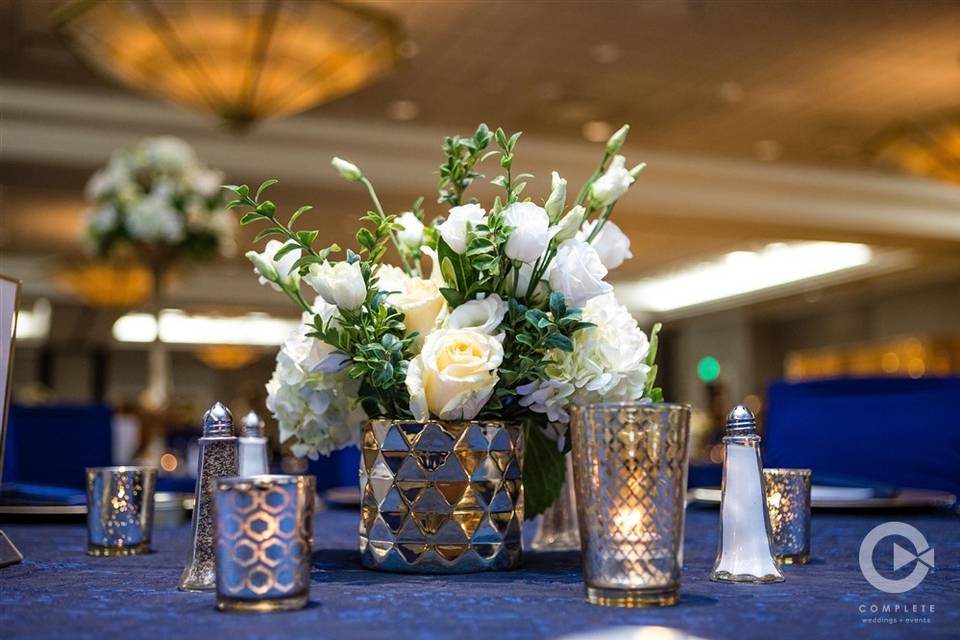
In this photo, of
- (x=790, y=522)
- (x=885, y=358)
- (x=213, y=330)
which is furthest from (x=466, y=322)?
(x=213, y=330)

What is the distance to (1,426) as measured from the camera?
1067 mm

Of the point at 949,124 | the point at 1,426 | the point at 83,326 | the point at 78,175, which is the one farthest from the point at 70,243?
the point at 1,426

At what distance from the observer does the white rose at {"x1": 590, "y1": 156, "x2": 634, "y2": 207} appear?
982 mm

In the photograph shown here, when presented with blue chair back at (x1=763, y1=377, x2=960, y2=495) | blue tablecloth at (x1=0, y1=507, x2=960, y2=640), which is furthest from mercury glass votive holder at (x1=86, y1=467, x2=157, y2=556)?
blue chair back at (x1=763, y1=377, x2=960, y2=495)

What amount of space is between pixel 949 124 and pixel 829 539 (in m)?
6.44

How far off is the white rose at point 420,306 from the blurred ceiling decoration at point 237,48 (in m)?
3.86

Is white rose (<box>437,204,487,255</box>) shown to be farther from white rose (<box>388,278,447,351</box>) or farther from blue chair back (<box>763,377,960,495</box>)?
blue chair back (<box>763,377,960,495</box>)

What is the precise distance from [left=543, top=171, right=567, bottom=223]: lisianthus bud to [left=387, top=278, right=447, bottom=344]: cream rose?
126 mm

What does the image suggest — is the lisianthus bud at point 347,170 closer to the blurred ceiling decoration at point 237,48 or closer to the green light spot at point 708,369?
the blurred ceiling decoration at point 237,48

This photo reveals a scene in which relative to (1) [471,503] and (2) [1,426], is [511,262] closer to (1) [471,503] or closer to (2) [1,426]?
(1) [471,503]

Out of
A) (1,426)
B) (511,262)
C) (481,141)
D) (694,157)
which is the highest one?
(694,157)

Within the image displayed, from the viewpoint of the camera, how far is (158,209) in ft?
14.4

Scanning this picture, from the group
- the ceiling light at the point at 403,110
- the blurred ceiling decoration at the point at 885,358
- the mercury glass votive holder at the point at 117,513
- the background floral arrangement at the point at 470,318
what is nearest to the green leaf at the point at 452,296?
the background floral arrangement at the point at 470,318

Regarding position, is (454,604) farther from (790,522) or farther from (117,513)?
(117,513)
